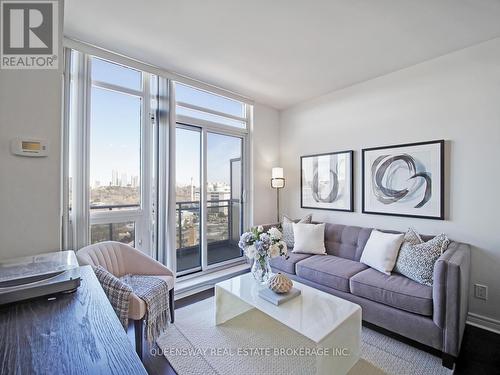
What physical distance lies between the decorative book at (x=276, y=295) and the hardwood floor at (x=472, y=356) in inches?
33.0

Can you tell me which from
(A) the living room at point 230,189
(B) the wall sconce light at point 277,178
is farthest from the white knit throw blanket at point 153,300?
(B) the wall sconce light at point 277,178

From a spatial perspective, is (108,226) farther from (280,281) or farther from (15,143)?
(280,281)

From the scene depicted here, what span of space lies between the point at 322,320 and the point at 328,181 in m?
2.23

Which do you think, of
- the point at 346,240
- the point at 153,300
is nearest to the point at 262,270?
the point at 153,300

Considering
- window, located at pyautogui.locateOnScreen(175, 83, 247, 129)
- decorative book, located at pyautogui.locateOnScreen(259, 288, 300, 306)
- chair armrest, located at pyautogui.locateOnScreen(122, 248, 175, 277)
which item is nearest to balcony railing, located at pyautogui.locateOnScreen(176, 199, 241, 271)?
chair armrest, located at pyautogui.locateOnScreen(122, 248, 175, 277)

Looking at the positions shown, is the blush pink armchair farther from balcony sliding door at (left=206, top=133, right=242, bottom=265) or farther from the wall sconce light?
the wall sconce light

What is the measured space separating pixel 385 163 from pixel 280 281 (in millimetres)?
2016

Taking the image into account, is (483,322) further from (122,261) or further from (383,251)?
(122,261)

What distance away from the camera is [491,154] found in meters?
2.29

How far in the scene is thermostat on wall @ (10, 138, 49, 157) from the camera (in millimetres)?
1354

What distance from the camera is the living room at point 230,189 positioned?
1.38 metres

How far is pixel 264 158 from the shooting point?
4.12 meters

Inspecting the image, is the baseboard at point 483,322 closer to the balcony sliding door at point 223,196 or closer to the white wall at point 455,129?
the white wall at point 455,129

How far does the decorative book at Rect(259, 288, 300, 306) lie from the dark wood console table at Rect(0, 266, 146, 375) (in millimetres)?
1286
